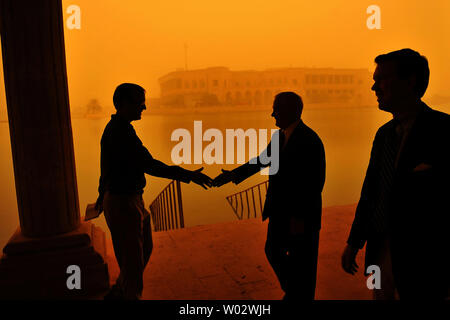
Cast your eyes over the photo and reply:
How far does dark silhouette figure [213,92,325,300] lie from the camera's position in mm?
2137

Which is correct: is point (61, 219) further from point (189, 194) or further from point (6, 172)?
point (189, 194)

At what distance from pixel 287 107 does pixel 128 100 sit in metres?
1.12

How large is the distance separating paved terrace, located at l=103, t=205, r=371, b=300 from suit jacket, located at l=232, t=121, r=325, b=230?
1.04m

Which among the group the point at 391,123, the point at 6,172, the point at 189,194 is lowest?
the point at 189,194

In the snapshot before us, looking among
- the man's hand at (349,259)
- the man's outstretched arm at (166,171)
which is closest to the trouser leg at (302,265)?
the man's hand at (349,259)

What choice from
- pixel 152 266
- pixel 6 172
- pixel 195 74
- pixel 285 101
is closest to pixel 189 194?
pixel 195 74

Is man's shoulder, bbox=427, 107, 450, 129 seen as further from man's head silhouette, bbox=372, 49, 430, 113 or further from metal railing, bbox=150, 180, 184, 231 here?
metal railing, bbox=150, 180, 184, 231

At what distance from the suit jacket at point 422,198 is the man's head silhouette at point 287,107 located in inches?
34.9

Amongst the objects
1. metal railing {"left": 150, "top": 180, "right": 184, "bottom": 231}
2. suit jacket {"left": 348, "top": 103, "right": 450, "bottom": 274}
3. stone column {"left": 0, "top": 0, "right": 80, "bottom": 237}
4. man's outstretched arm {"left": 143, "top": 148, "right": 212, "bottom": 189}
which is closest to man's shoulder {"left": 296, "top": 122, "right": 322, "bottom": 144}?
suit jacket {"left": 348, "top": 103, "right": 450, "bottom": 274}

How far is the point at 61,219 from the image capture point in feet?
9.20

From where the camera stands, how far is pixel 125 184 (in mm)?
2242

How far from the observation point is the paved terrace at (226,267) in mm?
2854

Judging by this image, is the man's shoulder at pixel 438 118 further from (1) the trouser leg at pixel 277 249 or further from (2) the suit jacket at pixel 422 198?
(1) the trouser leg at pixel 277 249
